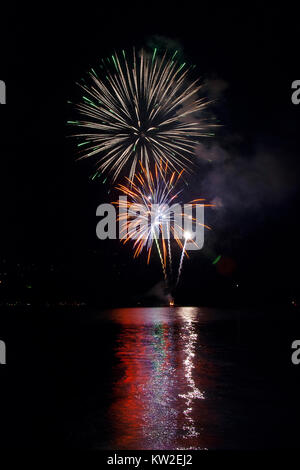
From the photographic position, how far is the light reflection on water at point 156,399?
5504 mm

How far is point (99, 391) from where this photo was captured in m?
8.07

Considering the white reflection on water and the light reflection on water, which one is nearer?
the light reflection on water

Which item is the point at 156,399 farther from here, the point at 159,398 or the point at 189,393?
the point at 189,393

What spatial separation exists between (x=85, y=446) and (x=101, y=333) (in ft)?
45.2

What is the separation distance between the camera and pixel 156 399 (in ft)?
24.2

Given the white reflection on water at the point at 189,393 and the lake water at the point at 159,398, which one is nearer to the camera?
the lake water at the point at 159,398

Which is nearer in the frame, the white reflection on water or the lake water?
the lake water

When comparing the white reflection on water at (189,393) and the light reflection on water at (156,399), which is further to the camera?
the white reflection on water at (189,393)

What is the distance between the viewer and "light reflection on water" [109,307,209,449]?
5.50 meters

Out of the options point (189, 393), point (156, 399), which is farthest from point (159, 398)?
point (189, 393)

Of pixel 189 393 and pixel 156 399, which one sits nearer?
pixel 156 399
